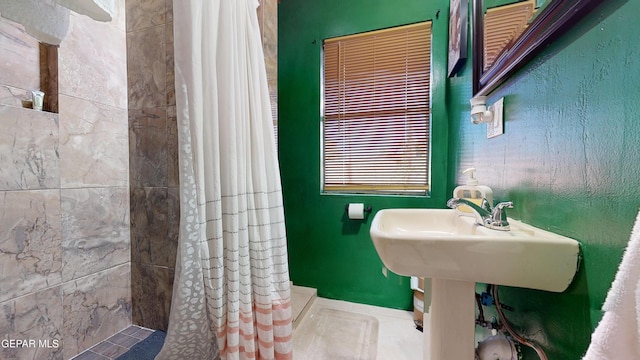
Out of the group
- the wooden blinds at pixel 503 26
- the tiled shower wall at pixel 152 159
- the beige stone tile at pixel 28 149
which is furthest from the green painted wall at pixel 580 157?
the beige stone tile at pixel 28 149

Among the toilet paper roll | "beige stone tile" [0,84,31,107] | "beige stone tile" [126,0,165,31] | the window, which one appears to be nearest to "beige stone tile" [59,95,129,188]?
"beige stone tile" [0,84,31,107]

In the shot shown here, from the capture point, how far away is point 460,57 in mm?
1343

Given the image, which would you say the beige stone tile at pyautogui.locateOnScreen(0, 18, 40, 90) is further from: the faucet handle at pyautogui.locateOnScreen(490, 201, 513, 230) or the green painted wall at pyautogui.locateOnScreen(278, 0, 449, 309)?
the faucet handle at pyautogui.locateOnScreen(490, 201, 513, 230)

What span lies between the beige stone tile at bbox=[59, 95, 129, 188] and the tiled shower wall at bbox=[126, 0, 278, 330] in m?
0.05

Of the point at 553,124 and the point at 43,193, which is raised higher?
the point at 553,124

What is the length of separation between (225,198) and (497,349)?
45.2 inches

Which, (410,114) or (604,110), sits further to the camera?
(410,114)

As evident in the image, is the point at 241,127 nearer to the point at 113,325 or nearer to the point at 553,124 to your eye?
the point at 553,124

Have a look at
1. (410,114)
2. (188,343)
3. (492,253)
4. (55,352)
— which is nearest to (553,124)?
(492,253)

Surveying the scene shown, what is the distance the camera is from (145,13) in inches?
51.0

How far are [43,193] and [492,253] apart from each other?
1.70m

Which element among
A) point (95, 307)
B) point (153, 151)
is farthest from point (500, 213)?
point (95, 307)

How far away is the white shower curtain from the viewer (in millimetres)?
906

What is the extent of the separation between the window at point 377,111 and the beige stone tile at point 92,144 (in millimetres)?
1309
